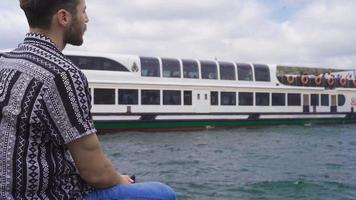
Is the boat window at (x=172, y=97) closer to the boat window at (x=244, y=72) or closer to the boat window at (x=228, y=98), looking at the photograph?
the boat window at (x=228, y=98)

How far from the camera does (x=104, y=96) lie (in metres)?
19.3

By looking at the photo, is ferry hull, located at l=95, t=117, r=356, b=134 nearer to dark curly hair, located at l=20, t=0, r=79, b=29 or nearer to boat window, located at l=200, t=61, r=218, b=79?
boat window, located at l=200, t=61, r=218, b=79

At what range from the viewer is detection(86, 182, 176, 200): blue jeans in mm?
1928

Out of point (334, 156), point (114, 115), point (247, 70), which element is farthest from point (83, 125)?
point (247, 70)

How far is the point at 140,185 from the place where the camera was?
197 cm

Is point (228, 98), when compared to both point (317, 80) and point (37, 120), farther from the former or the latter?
point (37, 120)

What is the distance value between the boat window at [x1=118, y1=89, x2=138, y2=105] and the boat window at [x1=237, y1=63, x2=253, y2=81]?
5240 mm

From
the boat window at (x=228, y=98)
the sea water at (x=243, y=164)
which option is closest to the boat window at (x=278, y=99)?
the boat window at (x=228, y=98)

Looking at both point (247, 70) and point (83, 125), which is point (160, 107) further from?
point (83, 125)

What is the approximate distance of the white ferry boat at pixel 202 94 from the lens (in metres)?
19.4

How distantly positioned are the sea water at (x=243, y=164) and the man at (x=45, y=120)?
5.50 metres

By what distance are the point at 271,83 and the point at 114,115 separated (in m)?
7.86

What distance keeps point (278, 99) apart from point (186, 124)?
16.2 ft

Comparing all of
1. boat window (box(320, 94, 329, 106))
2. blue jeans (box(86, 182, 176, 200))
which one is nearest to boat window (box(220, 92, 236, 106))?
boat window (box(320, 94, 329, 106))
